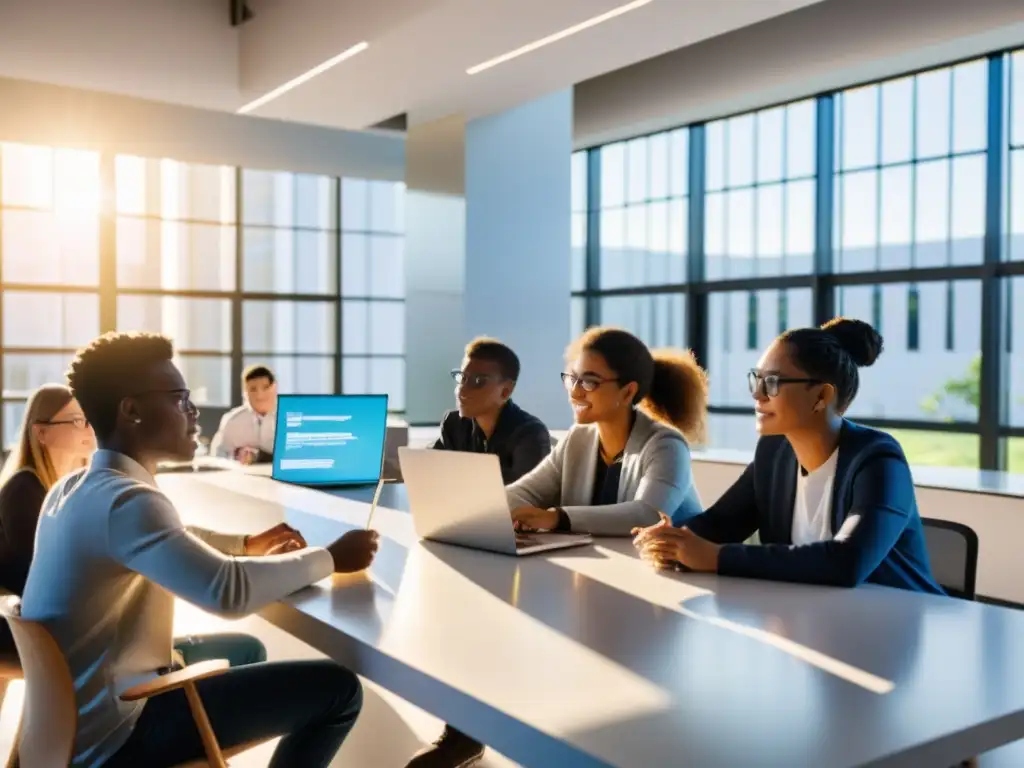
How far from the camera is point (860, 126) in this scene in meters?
7.06

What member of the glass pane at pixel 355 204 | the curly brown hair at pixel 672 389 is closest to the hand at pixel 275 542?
the curly brown hair at pixel 672 389

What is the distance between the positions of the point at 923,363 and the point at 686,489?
4994 mm

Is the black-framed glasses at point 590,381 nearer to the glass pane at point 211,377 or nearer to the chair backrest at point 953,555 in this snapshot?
the chair backrest at point 953,555

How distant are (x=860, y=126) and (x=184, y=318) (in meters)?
5.61

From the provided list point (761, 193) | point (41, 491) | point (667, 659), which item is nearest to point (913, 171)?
point (761, 193)

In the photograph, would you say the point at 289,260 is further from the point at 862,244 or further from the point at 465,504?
the point at 465,504

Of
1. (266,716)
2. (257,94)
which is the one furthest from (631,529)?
(257,94)

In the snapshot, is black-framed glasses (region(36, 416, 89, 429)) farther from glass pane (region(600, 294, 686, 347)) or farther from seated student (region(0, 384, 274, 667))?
glass pane (region(600, 294, 686, 347))

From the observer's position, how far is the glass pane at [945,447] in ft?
21.0

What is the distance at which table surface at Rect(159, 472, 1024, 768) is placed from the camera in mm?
1088

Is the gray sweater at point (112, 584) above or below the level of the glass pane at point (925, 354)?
below

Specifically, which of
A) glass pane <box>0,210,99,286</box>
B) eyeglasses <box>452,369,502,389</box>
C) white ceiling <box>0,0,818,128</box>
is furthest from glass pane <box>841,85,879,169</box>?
glass pane <box>0,210,99,286</box>

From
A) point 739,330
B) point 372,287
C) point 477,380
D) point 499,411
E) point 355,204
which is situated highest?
point 355,204

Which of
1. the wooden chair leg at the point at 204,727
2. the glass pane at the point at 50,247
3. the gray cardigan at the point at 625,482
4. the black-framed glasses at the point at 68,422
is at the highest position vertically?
the glass pane at the point at 50,247
